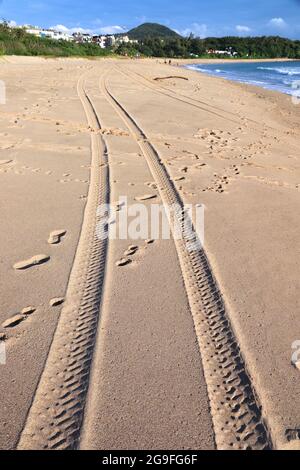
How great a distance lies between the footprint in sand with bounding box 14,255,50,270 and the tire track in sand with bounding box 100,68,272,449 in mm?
1298

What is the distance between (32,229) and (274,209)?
3.01 m

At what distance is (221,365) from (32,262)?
6.44 feet

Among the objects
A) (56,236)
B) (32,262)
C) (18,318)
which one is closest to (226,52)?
(56,236)

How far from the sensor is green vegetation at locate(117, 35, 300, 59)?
9575 centimetres

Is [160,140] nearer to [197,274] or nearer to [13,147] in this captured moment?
[13,147]

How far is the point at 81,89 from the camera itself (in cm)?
1583

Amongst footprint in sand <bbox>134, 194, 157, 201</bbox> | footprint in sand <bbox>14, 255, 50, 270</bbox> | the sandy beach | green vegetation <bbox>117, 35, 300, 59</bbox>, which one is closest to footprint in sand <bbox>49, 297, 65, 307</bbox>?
the sandy beach

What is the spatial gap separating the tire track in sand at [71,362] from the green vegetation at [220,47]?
295ft

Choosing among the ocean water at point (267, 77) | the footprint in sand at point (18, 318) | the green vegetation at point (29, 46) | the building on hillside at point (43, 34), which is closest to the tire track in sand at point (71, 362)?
the footprint in sand at point (18, 318)

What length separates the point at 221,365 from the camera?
2566 mm

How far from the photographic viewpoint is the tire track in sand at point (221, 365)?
2.14 meters

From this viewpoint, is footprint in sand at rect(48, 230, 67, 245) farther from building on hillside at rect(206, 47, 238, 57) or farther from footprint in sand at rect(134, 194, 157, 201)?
building on hillside at rect(206, 47, 238, 57)
